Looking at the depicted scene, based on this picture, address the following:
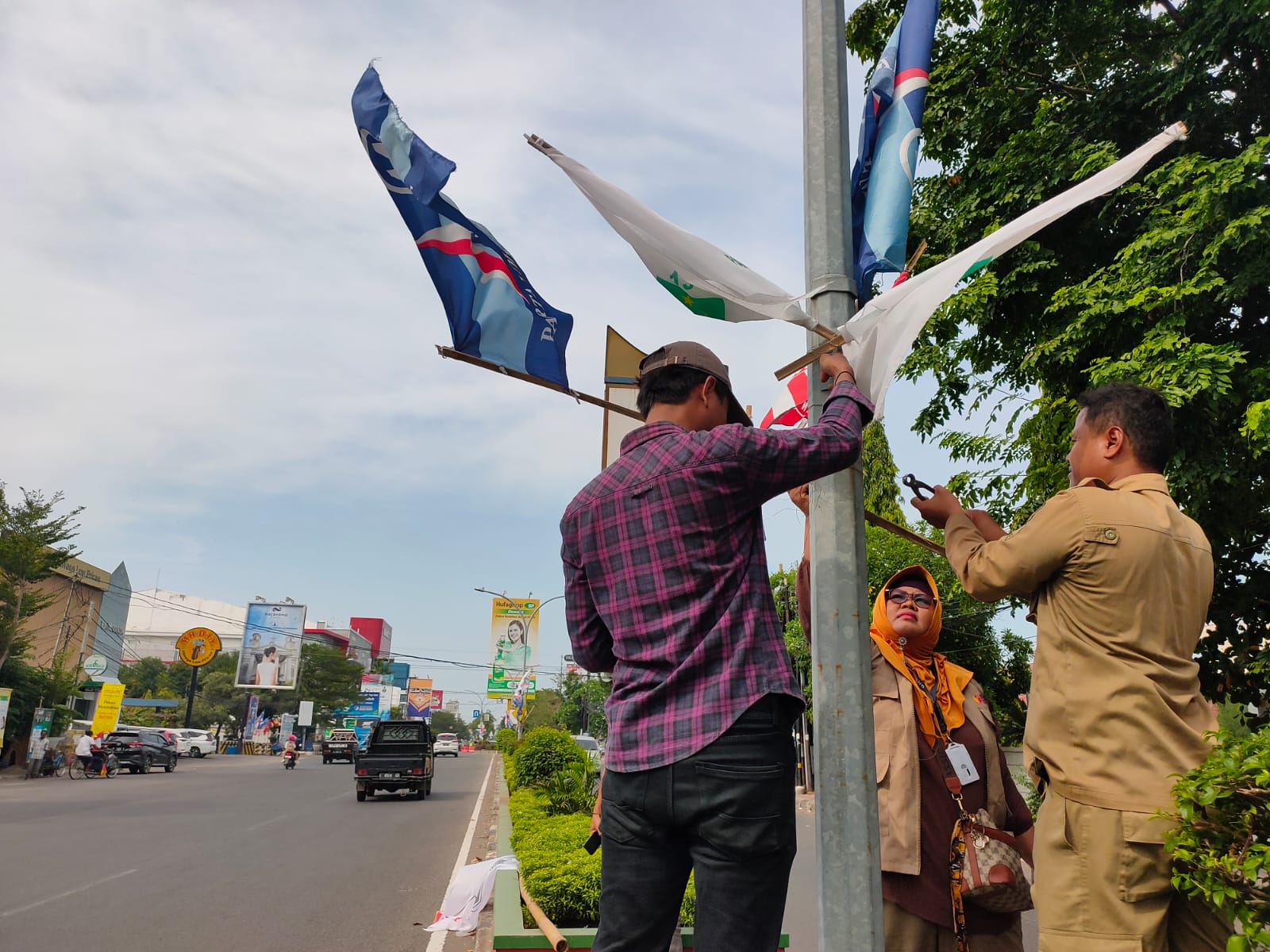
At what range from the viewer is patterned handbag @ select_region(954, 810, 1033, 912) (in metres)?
2.85

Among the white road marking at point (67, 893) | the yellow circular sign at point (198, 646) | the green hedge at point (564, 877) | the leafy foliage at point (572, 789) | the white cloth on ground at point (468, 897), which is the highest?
the yellow circular sign at point (198, 646)

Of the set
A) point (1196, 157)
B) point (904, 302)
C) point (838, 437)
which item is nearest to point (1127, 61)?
point (1196, 157)

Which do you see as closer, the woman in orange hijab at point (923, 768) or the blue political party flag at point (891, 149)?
the woman in orange hijab at point (923, 768)

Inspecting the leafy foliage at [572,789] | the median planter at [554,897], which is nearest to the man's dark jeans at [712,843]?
the median planter at [554,897]

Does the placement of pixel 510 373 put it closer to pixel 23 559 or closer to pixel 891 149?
pixel 891 149

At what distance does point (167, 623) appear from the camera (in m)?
114

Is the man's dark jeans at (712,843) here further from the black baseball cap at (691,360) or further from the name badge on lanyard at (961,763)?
the name badge on lanyard at (961,763)

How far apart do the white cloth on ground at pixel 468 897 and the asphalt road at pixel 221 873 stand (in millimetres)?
188

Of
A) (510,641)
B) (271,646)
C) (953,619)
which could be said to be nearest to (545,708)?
(271,646)

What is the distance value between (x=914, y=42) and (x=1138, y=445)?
1.84 m

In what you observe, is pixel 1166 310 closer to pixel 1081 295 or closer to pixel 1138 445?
pixel 1081 295

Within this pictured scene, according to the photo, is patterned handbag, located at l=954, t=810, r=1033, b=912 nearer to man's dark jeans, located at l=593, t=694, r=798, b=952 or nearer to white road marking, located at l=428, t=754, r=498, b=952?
man's dark jeans, located at l=593, t=694, r=798, b=952

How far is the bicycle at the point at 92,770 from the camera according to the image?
28891 mm

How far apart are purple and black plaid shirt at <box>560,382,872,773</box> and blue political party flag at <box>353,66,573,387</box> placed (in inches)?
59.6
